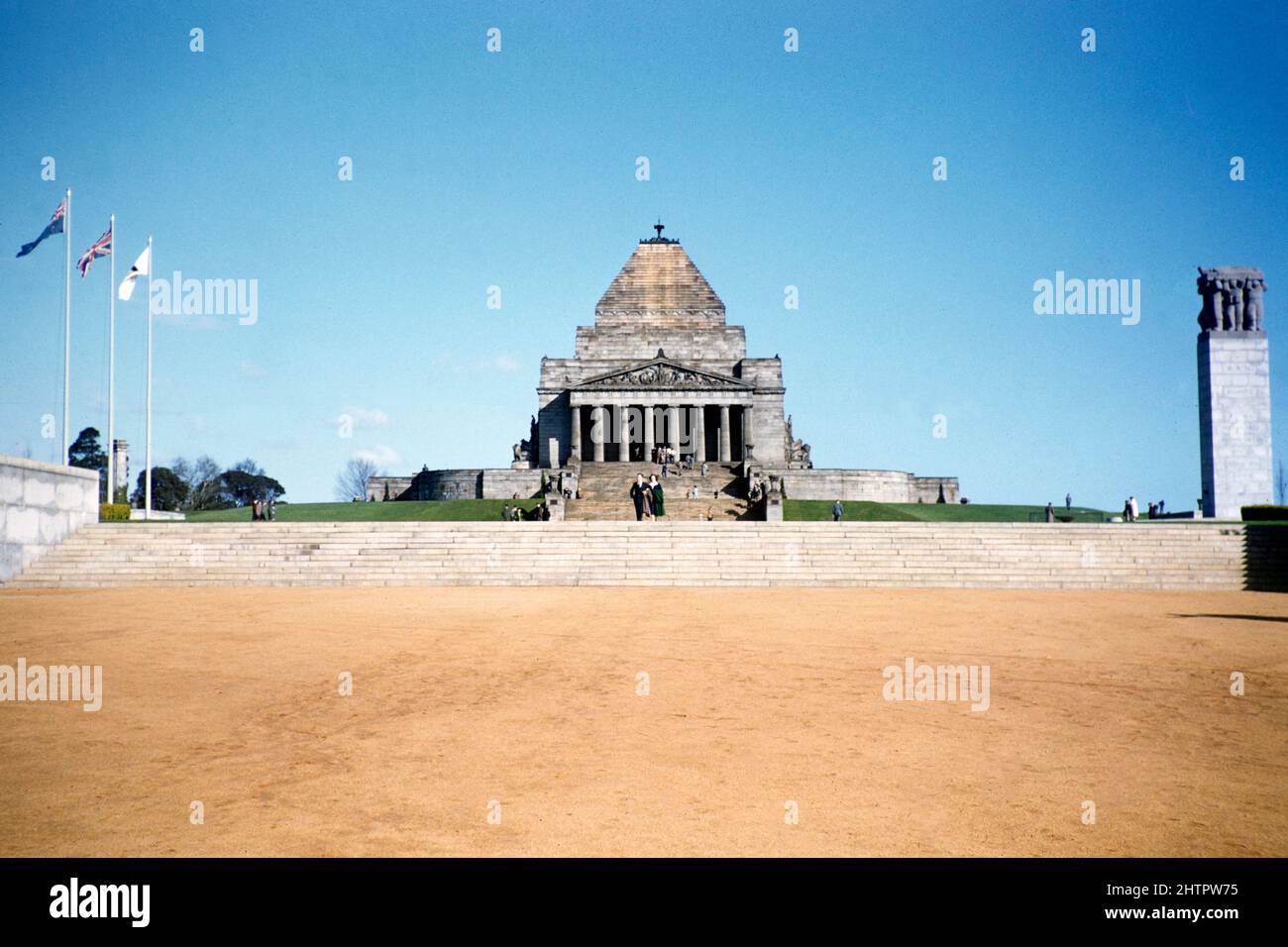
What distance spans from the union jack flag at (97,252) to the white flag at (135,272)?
45.0 inches

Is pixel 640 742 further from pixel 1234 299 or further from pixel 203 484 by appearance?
pixel 203 484

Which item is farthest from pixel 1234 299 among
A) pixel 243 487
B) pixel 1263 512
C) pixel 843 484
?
pixel 243 487

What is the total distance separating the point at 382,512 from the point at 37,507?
19110mm

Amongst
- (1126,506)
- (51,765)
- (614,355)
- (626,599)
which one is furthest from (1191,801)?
(614,355)

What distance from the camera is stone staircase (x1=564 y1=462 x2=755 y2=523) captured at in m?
42.9

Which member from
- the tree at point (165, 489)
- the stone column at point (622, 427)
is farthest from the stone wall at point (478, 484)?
the tree at point (165, 489)

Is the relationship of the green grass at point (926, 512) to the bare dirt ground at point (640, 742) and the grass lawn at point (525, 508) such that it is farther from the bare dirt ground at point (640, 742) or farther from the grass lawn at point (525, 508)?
the bare dirt ground at point (640, 742)

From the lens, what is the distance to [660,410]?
62.5 m

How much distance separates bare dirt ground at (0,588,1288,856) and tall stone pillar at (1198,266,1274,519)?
111ft

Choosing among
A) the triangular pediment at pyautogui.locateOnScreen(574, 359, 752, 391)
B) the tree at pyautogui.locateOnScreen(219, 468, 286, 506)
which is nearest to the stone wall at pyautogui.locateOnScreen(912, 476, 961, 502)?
the triangular pediment at pyautogui.locateOnScreen(574, 359, 752, 391)

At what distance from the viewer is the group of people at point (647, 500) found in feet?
109

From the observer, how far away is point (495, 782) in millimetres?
6770

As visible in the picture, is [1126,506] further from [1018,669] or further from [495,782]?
[495,782]
